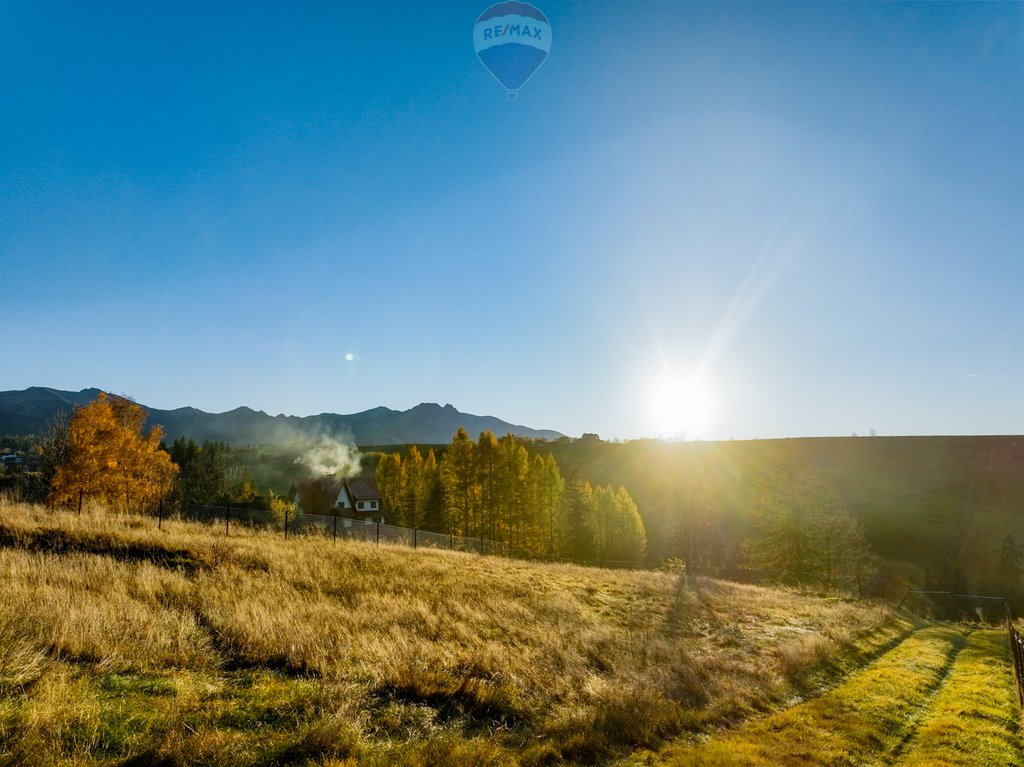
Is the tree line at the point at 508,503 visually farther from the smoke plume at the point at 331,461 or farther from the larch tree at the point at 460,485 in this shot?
the smoke plume at the point at 331,461

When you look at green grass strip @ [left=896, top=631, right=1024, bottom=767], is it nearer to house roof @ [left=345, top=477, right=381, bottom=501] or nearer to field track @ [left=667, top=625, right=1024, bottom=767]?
field track @ [left=667, top=625, right=1024, bottom=767]

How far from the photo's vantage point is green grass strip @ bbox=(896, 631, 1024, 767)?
9.17 metres

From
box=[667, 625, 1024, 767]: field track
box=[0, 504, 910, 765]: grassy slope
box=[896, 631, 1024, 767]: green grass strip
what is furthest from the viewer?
box=[896, 631, 1024, 767]: green grass strip

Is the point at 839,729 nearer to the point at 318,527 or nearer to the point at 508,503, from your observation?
the point at 318,527

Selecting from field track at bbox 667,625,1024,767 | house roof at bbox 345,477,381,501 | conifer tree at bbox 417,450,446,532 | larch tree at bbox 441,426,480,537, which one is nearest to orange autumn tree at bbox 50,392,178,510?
larch tree at bbox 441,426,480,537

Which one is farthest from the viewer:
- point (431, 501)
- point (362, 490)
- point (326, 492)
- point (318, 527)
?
point (362, 490)

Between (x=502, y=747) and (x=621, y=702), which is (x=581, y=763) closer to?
(x=502, y=747)

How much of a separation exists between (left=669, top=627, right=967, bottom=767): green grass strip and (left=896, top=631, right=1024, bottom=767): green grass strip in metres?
0.34

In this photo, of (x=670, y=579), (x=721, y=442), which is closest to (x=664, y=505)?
(x=670, y=579)

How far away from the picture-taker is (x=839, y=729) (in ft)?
32.7

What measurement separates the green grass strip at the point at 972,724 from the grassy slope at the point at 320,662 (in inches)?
99.3

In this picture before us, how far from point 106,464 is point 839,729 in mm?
48563

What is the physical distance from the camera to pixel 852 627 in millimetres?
22203

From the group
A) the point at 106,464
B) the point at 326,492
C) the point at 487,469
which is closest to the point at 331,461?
the point at 326,492
